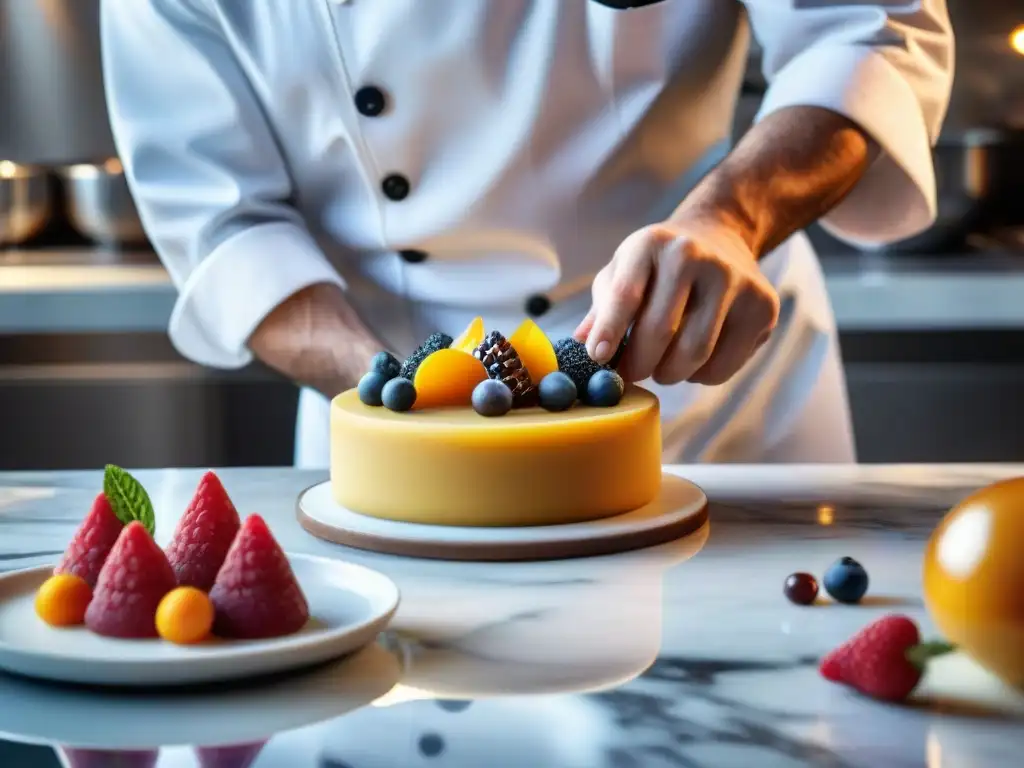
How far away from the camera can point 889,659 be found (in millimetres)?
742

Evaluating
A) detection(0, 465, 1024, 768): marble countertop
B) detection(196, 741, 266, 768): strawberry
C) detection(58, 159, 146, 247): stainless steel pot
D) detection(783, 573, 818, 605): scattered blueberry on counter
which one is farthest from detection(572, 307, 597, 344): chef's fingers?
detection(58, 159, 146, 247): stainless steel pot

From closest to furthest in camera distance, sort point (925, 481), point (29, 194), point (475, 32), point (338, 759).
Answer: point (338, 759), point (925, 481), point (475, 32), point (29, 194)

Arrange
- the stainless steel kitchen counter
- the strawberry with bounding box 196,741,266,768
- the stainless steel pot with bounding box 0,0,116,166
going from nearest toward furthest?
the strawberry with bounding box 196,741,266,768
the stainless steel kitchen counter
the stainless steel pot with bounding box 0,0,116,166

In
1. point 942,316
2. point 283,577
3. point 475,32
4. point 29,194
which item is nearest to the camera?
point 283,577

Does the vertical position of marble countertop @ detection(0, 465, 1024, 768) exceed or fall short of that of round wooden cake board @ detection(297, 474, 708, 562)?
it exceeds it

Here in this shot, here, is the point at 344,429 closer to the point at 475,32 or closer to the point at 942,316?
the point at 475,32

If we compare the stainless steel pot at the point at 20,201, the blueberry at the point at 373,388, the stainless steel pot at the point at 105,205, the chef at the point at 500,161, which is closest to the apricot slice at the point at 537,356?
the blueberry at the point at 373,388

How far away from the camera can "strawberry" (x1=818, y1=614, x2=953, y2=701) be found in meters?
0.74

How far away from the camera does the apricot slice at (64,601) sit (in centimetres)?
82

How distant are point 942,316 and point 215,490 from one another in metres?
1.80

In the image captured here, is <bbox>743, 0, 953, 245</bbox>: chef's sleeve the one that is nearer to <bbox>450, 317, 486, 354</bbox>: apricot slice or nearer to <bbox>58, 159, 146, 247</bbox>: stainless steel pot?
<bbox>450, 317, 486, 354</bbox>: apricot slice

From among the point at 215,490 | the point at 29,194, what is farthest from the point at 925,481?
the point at 29,194

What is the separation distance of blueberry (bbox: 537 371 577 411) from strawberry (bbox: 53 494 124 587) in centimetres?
35

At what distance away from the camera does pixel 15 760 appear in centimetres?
69
